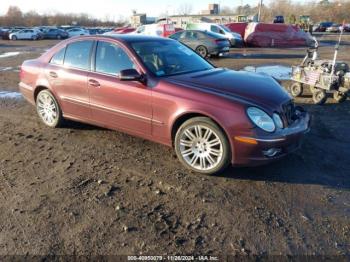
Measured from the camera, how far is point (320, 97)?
24.7 feet

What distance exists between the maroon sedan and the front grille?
0.02m

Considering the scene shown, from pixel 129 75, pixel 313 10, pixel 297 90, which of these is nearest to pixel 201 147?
pixel 129 75

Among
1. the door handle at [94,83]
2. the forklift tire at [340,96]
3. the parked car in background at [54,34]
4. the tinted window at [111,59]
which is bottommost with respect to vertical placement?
the parked car in background at [54,34]

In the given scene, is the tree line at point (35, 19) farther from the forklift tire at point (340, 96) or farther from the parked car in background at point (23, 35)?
the forklift tire at point (340, 96)

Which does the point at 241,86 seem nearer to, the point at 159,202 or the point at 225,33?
the point at 159,202

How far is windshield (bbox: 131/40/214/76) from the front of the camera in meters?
4.69

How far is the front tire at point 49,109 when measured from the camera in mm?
5724

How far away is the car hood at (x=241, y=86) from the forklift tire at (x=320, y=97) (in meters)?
3.21

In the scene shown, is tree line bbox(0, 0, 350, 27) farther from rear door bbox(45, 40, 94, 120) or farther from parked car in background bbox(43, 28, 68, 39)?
rear door bbox(45, 40, 94, 120)

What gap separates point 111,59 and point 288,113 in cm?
253

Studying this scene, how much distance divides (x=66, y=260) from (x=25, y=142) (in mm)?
3063

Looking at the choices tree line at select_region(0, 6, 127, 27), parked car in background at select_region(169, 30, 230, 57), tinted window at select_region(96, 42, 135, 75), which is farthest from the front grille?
tree line at select_region(0, 6, 127, 27)

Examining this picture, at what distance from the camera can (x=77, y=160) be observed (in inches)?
183

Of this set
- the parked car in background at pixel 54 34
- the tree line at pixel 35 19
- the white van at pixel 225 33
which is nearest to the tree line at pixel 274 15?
the tree line at pixel 35 19
